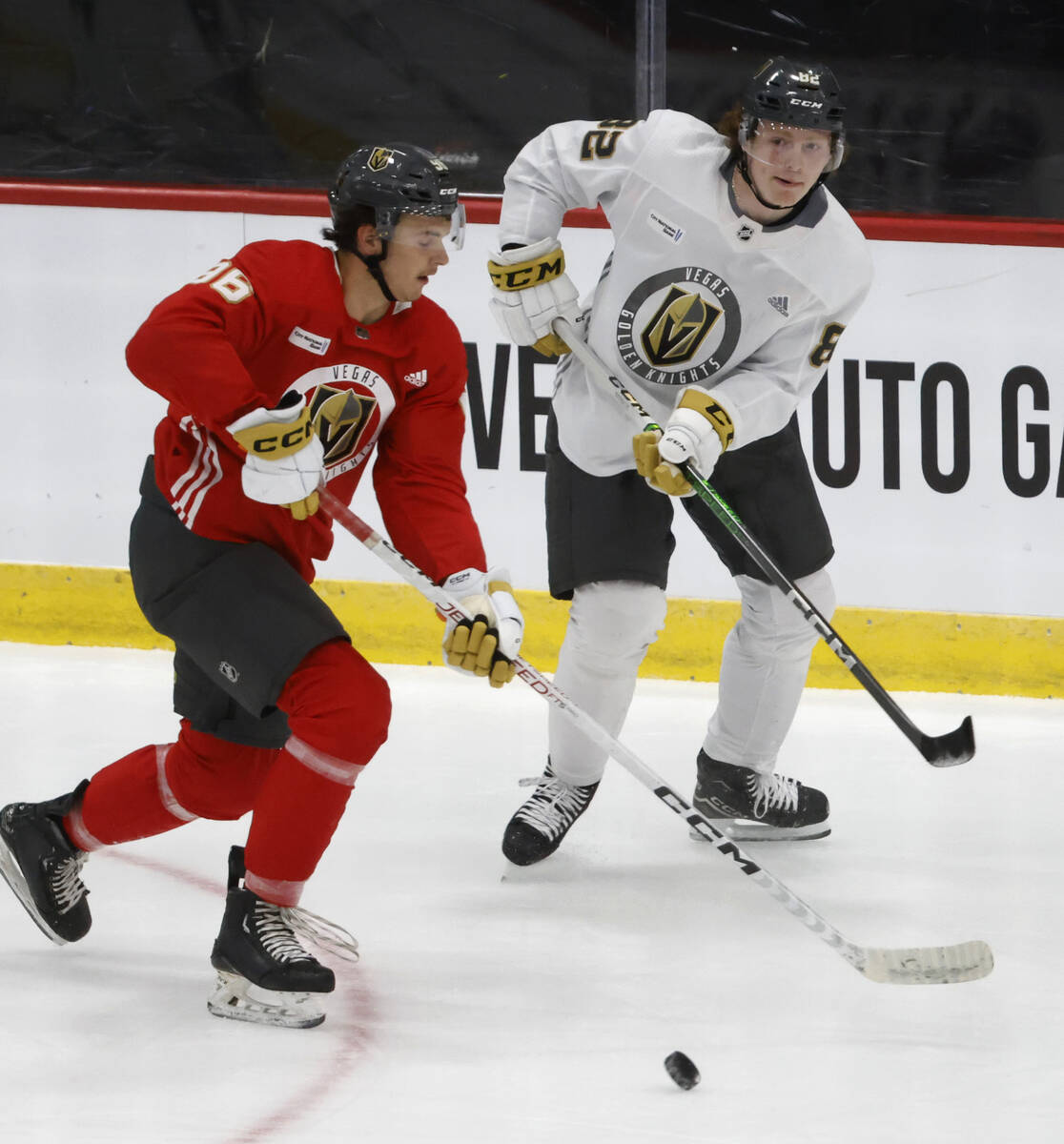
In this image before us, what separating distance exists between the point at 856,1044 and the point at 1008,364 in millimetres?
2060

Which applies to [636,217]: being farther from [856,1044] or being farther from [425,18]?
[425,18]

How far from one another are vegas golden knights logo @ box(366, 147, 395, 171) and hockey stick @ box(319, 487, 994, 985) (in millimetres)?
422

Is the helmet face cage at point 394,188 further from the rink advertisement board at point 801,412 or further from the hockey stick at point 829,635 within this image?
the rink advertisement board at point 801,412

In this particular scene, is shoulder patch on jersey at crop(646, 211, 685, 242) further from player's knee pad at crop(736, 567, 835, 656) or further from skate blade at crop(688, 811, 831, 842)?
skate blade at crop(688, 811, 831, 842)

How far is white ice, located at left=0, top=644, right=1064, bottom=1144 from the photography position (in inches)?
74.3

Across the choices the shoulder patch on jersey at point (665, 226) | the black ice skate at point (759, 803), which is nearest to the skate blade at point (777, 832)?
the black ice skate at point (759, 803)

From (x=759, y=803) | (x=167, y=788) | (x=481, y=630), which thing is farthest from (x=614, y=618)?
(x=167, y=788)

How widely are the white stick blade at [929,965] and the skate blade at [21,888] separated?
1094 millimetres

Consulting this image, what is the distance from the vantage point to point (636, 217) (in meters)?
2.68

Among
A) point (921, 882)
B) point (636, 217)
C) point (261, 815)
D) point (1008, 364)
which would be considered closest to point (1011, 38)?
point (1008, 364)

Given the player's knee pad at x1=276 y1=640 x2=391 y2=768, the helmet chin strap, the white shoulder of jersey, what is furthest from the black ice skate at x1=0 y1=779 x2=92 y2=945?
the white shoulder of jersey

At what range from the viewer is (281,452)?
205cm

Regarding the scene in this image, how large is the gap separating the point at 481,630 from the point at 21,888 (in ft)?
2.41

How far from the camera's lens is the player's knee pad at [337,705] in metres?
2.05
